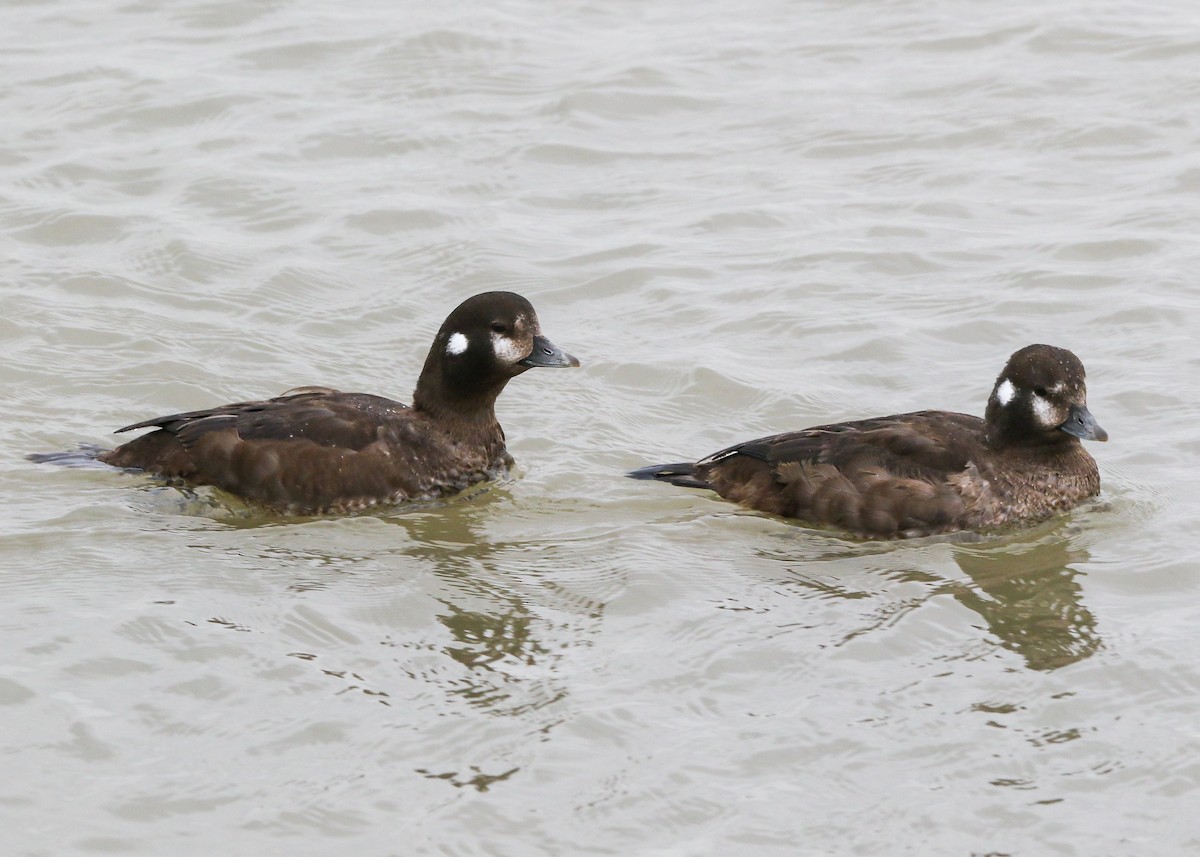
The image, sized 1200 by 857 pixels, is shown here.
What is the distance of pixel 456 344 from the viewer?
8.52 m

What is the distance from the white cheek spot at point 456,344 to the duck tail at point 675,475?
97 cm

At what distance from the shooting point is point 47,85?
12992 mm

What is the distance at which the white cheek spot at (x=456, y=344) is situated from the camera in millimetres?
8492

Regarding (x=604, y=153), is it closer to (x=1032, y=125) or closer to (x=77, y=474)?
(x=1032, y=125)

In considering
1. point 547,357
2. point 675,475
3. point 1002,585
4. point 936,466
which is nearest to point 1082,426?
point 936,466

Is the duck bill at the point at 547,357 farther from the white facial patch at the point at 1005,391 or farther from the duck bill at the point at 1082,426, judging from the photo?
the duck bill at the point at 1082,426

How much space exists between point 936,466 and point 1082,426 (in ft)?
2.19

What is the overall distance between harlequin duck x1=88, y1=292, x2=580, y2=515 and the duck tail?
60 centimetres

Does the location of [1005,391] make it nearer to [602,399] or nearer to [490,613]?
[602,399]

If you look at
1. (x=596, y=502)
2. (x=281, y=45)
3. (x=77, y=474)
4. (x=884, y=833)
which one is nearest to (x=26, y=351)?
(x=77, y=474)

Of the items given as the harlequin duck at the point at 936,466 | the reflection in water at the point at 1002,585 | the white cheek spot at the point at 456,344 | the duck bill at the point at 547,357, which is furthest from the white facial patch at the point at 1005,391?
the white cheek spot at the point at 456,344

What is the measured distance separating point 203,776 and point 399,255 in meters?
5.72

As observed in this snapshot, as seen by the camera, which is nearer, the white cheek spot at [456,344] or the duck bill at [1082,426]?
the duck bill at [1082,426]

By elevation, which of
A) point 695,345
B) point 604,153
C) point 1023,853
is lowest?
→ point 1023,853
